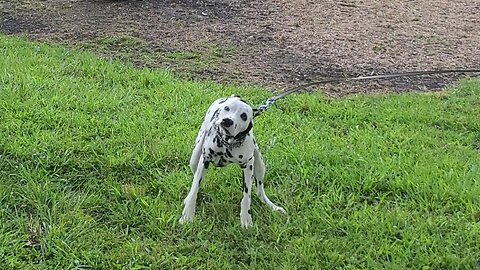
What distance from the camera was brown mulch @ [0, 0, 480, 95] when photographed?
601 cm

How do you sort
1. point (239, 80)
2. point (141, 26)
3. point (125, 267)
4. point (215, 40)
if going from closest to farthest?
point (125, 267) < point (239, 80) < point (215, 40) < point (141, 26)

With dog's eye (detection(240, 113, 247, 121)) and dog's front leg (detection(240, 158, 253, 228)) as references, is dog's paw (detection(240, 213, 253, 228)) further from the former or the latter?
dog's eye (detection(240, 113, 247, 121))

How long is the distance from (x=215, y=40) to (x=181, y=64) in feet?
3.25

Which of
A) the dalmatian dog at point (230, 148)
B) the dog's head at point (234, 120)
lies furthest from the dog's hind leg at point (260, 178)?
the dog's head at point (234, 120)

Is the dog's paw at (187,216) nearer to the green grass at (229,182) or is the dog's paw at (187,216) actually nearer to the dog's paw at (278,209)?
the green grass at (229,182)

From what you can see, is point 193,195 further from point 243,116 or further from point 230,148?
point 243,116

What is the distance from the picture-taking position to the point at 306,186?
367cm

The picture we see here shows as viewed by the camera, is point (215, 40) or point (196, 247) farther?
point (215, 40)

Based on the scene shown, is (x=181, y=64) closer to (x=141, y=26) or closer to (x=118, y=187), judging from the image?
(x=141, y=26)

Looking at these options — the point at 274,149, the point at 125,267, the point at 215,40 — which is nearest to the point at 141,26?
the point at 215,40

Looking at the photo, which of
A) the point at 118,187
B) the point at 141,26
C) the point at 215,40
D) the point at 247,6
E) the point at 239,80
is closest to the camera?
the point at 118,187

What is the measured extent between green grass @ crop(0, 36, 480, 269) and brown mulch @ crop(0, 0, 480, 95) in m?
0.83

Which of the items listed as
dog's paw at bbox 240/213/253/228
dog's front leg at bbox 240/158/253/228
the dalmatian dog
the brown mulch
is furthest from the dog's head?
the brown mulch

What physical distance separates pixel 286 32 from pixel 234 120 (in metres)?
4.73
